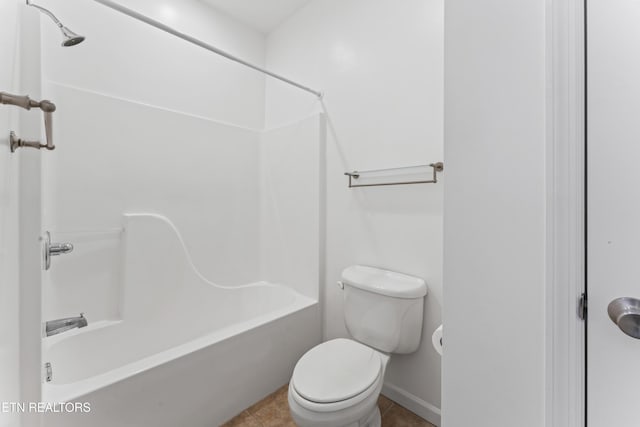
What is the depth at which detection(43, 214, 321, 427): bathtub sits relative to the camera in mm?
1120

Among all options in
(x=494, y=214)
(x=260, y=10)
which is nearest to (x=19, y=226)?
(x=494, y=214)

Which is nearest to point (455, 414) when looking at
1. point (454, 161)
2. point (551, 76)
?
point (454, 161)

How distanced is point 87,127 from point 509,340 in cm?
215

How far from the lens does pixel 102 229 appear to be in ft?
5.28

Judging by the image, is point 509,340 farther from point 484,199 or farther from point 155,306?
point 155,306

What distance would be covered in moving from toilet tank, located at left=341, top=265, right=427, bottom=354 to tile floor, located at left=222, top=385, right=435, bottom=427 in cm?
39

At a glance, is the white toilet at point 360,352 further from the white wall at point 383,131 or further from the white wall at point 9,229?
the white wall at point 9,229

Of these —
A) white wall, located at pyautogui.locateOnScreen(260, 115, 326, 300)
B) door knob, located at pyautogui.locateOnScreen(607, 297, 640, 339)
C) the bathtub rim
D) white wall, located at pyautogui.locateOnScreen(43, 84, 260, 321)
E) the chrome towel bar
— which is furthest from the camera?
white wall, located at pyautogui.locateOnScreen(260, 115, 326, 300)

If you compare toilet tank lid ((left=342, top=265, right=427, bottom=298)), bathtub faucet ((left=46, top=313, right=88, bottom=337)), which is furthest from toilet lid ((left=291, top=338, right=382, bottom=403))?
bathtub faucet ((left=46, top=313, right=88, bottom=337))

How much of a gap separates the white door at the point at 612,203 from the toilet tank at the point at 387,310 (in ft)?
2.81

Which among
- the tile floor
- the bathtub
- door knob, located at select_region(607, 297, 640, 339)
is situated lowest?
the tile floor

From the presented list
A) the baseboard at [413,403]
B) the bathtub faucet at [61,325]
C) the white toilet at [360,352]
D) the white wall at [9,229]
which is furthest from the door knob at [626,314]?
the bathtub faucet at [61,325]

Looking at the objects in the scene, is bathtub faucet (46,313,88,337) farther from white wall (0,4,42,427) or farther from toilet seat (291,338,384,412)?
toilet seat (291,338,384,412)

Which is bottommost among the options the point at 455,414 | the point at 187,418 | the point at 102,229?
the point at 187,418
